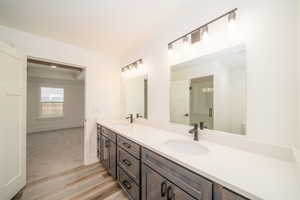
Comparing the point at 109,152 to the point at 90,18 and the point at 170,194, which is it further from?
the point at 90,18

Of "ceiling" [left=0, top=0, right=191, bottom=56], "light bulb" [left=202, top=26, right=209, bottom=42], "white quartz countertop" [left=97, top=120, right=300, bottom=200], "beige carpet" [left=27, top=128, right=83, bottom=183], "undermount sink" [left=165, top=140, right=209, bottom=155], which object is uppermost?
"ceiling" [left=0, top=0, right=191, bottom=56]

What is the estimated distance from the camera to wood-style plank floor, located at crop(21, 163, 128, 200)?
61.9 inches

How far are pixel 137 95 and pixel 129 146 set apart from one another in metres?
1.17

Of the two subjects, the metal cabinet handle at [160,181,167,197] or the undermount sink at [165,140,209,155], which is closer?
the metal cabinet handle at [160,181,167,197]

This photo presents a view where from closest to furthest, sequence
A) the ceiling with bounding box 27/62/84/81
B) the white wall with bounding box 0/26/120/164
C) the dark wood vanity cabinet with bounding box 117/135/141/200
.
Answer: the dark wood vanity cabinet with bounding box 117/135/141/200 → the white wall with bounding box 0/26/120/164 → the ceiling with bounding box 27/62/84/81

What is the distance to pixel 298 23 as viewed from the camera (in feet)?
2.56

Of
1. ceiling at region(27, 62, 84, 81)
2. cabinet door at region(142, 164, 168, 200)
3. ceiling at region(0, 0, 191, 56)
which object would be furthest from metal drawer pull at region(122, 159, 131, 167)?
ceiling at region(27, 62, 84, 81)

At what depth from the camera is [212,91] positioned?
1312 mm

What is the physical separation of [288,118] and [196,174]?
2.48 feet

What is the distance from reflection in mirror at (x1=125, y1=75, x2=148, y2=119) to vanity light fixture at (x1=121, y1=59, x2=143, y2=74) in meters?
0.19

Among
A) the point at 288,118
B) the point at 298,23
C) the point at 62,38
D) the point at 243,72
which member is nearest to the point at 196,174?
the point at 288,118

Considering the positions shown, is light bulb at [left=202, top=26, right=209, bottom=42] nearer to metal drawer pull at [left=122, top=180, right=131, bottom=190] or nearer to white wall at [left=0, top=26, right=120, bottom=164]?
metal drawer pull at [left=122, top=180, right=131, bottom=190]

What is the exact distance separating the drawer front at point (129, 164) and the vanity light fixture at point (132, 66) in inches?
58.2

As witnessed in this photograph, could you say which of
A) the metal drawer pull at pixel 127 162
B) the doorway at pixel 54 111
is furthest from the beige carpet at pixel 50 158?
the metal drawer pull at pixel 127 162
